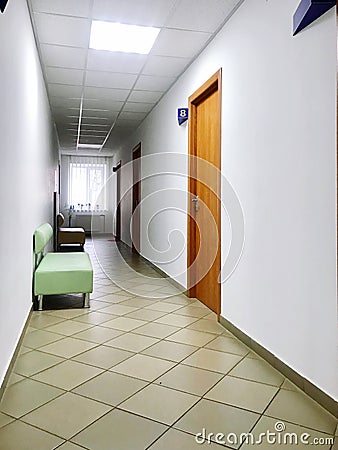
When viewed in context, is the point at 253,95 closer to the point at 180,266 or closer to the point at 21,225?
the point at 21,225

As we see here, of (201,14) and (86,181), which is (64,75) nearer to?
(201,14)

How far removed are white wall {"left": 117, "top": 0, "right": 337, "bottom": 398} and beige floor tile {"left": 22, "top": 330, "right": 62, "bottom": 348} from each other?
142 cm

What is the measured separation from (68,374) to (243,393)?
1.04 meters

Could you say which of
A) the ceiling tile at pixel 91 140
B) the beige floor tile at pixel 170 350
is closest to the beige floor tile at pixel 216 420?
the beige floor tile at pixel 170 350

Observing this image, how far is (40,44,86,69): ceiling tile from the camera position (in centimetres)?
408

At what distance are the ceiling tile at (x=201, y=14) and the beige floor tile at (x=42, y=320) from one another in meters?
2.80

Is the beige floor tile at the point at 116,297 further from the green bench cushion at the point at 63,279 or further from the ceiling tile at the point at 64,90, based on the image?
the ceiling tile at the point at 64,90

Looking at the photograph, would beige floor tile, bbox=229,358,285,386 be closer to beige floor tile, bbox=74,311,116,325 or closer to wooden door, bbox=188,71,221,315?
wooden door, bbox=188,71,221,315

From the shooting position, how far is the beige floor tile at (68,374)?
230cm

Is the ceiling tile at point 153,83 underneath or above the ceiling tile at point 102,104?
underneath

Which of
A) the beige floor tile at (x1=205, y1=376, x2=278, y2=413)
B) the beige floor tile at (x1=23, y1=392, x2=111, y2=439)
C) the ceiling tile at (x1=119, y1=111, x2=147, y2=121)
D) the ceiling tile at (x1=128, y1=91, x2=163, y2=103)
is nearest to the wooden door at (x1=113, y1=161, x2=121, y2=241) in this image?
the ceiling tile at (x1=119, y1=111, x2=147, y2=121)

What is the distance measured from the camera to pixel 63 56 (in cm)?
428

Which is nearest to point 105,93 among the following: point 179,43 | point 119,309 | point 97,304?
point 179,43

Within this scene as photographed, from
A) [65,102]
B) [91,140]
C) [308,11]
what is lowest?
[308,11]
